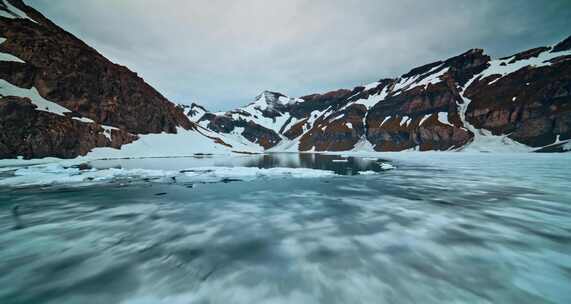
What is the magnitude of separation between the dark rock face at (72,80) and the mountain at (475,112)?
131180 mm

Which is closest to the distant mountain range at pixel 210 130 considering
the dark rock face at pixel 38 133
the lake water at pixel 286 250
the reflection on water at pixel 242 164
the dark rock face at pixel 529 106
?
the dark rock face at pixel 38 133

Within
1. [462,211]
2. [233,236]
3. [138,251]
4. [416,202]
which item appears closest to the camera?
[138,251]

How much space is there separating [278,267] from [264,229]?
2.45m

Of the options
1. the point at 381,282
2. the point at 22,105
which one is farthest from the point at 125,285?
the point at 22,105

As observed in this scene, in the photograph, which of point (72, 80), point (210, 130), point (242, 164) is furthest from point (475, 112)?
point (72, 80)

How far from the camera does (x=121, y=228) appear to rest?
7180mm

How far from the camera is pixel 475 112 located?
13875 cm

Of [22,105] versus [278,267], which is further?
[22,105]

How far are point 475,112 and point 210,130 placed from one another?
475 ft

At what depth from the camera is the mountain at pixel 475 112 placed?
109 meters

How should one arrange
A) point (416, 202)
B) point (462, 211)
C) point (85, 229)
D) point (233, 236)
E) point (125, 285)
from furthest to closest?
point (416, 202)
point (462, 211)
point (85, 229)
point (233, 236)
point (125, 285)

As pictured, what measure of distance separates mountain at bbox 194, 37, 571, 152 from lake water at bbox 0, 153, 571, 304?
122994 millimetres

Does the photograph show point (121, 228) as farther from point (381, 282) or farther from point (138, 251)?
point (381, 282)

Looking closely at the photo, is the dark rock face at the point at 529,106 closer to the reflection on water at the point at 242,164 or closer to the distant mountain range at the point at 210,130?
the distant mountain range at the point at 210,130
